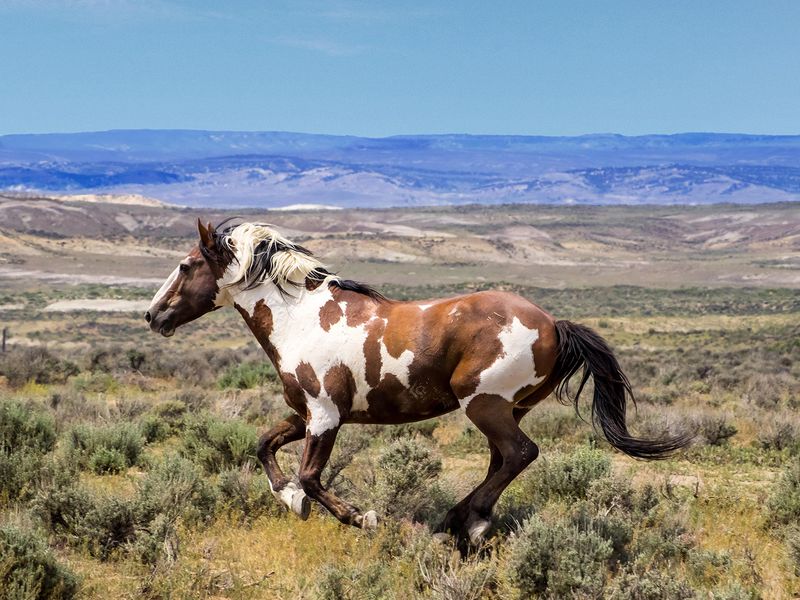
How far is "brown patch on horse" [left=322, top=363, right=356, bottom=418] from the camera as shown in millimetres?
6598

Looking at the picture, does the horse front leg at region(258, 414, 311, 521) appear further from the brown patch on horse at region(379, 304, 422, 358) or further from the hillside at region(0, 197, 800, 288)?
the hillside at region(0, 197, 800, 288)

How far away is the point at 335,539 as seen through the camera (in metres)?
6.57

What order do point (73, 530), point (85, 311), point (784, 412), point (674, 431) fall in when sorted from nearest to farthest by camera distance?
point (73, 530) → point (674, 431) → point (784, 412) → point (85, 311)

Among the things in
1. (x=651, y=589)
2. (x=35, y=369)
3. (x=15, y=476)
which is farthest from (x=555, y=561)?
(x=35, y=369)

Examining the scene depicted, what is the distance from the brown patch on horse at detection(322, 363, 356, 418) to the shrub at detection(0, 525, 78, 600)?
205 centimetres

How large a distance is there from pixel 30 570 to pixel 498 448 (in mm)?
2963

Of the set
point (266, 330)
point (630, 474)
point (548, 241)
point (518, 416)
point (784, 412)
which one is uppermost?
point (266, 330)

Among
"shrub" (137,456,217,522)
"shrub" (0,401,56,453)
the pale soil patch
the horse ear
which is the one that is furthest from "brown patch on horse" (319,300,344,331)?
the pale soil patch

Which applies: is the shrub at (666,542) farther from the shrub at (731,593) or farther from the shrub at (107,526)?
the shrub at (107,526)

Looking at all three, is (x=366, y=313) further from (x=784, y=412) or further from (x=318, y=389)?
(x=784, y=412)

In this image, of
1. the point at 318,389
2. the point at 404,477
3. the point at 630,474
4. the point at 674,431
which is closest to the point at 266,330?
the point at 318,389

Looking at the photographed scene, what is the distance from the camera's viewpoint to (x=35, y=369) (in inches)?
693

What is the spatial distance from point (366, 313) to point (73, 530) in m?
2.44

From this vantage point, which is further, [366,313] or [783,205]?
[783,205]
